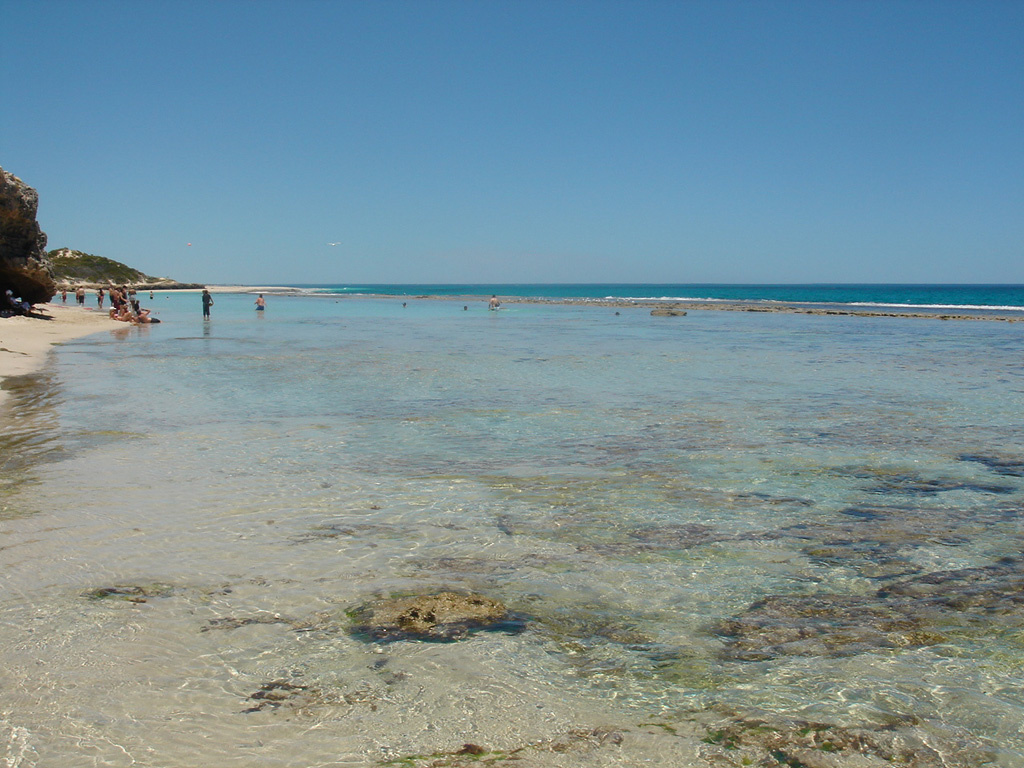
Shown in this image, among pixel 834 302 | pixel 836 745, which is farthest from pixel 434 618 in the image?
pixel 834 302

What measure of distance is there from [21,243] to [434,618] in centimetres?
3435

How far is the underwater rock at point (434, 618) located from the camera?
17.1 feet

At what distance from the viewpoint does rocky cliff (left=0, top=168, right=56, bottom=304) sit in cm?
3083

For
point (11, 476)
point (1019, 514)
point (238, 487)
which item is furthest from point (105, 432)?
point (1019, 514)

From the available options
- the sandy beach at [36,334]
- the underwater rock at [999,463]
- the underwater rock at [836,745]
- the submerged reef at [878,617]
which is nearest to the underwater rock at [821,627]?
the submerged reef at [878,617]

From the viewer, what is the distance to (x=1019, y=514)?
792cm

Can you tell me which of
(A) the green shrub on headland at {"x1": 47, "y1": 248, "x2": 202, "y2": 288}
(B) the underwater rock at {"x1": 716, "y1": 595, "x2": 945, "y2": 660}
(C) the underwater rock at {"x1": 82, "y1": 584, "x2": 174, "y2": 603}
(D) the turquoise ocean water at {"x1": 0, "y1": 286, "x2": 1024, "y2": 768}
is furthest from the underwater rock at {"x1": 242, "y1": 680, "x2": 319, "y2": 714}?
(A) the green shrub on headland at {"x1": 47, "y1": 248, "x2": 202, "y2": 288}

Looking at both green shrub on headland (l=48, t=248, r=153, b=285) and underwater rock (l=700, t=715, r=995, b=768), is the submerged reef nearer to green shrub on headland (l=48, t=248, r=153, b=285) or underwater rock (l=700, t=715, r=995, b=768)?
underwater rock (l=700, t=715, r=995, b=768)

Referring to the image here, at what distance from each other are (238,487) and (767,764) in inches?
266

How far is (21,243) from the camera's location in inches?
1270

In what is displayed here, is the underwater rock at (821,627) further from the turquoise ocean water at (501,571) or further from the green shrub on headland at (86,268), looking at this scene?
the green shrub on headland at (86,268)

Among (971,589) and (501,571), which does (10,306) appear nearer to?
(501,571)

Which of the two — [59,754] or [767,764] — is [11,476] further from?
[767,764]

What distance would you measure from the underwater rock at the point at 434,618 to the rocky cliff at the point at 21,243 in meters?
32.7
